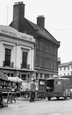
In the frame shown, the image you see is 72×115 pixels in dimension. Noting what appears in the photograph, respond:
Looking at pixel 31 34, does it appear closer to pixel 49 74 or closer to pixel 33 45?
pixel 33 45

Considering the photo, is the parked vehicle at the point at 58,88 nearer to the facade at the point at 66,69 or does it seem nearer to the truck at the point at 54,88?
the truck at the point at 54,88

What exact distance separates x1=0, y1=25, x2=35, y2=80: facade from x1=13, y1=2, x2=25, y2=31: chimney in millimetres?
5793

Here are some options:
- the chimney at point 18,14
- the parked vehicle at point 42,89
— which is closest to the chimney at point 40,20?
the chimney at point 18,14

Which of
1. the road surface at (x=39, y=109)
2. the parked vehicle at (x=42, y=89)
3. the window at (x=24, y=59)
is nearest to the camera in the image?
the road surface at (x=39, y=109)

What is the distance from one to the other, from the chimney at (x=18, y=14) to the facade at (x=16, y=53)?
5.79 m

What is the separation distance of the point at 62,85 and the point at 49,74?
26912 mm

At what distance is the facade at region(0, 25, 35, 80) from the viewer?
39.3m

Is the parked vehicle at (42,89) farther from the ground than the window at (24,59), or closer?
closer

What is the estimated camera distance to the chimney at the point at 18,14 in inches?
1913

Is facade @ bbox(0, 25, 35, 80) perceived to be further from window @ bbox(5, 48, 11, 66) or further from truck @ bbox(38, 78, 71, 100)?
truck @ bbox(38, 78, 71, 100)

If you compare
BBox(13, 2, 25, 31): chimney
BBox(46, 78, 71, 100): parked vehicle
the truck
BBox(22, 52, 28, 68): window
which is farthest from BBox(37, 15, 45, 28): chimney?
BBox(46, 78, 71, 100): parked vehicle

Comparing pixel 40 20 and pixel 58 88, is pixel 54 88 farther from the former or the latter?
pixel 40 20

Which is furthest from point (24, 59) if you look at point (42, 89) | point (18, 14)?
point (42, 89)

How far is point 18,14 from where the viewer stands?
4922 cm
